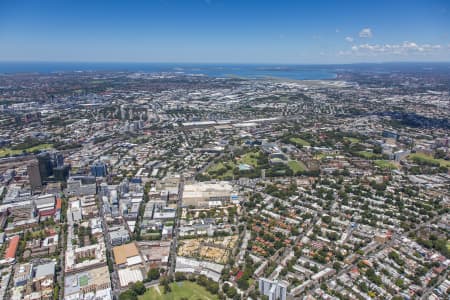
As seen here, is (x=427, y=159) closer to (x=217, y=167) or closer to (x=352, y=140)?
(x=352, y=140)

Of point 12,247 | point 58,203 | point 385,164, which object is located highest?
point 385,164

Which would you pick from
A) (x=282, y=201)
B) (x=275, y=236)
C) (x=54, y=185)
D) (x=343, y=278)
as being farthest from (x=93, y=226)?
(x=343, y=278)

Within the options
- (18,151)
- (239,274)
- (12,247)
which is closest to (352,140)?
(239,274)

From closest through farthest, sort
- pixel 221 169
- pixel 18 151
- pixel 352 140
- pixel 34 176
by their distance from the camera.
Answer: pixel 34 176 → pixel 221 169 → pixel 18 151 → pixel 352 140

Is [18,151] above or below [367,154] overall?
below

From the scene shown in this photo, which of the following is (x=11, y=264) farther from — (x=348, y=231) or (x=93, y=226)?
(x=348, y=231)

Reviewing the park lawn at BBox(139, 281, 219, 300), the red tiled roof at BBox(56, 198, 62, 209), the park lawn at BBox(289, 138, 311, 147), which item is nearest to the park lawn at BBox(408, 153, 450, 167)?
the park lawn at BBox(289, 138, 311, 147)
